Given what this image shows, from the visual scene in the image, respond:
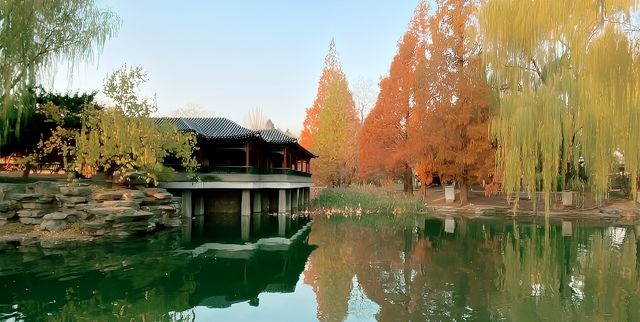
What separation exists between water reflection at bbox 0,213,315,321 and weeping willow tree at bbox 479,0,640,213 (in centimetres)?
643

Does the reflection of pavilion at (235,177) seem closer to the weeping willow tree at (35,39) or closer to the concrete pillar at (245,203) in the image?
the concrete pillar at (245,203)

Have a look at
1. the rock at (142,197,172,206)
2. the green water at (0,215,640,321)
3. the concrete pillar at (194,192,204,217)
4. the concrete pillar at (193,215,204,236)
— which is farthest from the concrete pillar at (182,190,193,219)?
the green water at (0,215,640,321)

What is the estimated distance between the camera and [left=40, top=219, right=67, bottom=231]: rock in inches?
519

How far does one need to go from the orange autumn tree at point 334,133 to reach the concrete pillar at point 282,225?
11.5 metres

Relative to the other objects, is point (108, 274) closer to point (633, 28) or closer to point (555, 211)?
point (633, 28)

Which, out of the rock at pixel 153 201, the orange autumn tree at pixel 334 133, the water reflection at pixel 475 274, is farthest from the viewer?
the orange autumn tree at pixel 334 133

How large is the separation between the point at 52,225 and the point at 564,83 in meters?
15.2

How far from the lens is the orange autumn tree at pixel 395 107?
26062 mm

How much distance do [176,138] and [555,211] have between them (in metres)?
19.9

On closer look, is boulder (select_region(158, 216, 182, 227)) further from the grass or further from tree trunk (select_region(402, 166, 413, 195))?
tree trunk (select_region(402, 166, 413, 195))

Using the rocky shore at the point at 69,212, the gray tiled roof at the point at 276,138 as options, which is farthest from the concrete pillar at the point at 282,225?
the rocky shore at the point at 69,212

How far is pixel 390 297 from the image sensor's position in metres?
7.63

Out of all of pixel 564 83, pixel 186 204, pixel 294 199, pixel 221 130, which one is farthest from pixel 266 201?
pixel 564 83

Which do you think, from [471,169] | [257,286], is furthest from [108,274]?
[471,169]
